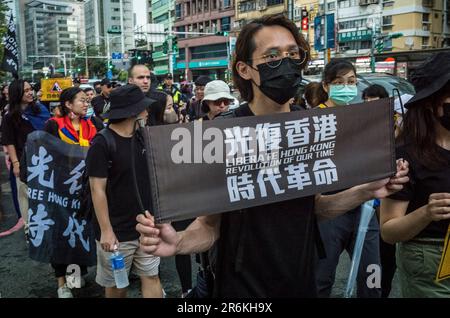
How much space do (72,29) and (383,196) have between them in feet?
520

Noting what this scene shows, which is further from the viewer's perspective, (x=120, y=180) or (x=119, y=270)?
(x=120, y=180)

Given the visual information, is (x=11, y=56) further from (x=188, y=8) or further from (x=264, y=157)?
(x=188, y=8)

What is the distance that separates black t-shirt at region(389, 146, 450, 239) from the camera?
6.88 feet

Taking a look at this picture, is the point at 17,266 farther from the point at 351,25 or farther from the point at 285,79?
the point at 351,25

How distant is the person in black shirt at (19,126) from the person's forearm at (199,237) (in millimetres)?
4019

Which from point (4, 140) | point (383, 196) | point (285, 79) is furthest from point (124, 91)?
point (4, 140)

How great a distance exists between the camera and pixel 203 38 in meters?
70.1

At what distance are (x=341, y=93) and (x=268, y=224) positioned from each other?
218cm

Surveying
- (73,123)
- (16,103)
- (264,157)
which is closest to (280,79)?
(264,157)

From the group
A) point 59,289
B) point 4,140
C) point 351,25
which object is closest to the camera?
point 59,289

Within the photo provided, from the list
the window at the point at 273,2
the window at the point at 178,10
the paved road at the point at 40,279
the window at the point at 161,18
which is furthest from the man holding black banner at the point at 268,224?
the window at the point at 161,18

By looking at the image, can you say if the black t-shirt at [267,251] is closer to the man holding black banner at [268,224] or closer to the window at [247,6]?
the man holding black banner at [268,224]

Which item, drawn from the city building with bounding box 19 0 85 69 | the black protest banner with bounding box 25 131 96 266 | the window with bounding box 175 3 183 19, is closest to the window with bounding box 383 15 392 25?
the window with bounding box 175 3 183 19

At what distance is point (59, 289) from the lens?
4.09m
